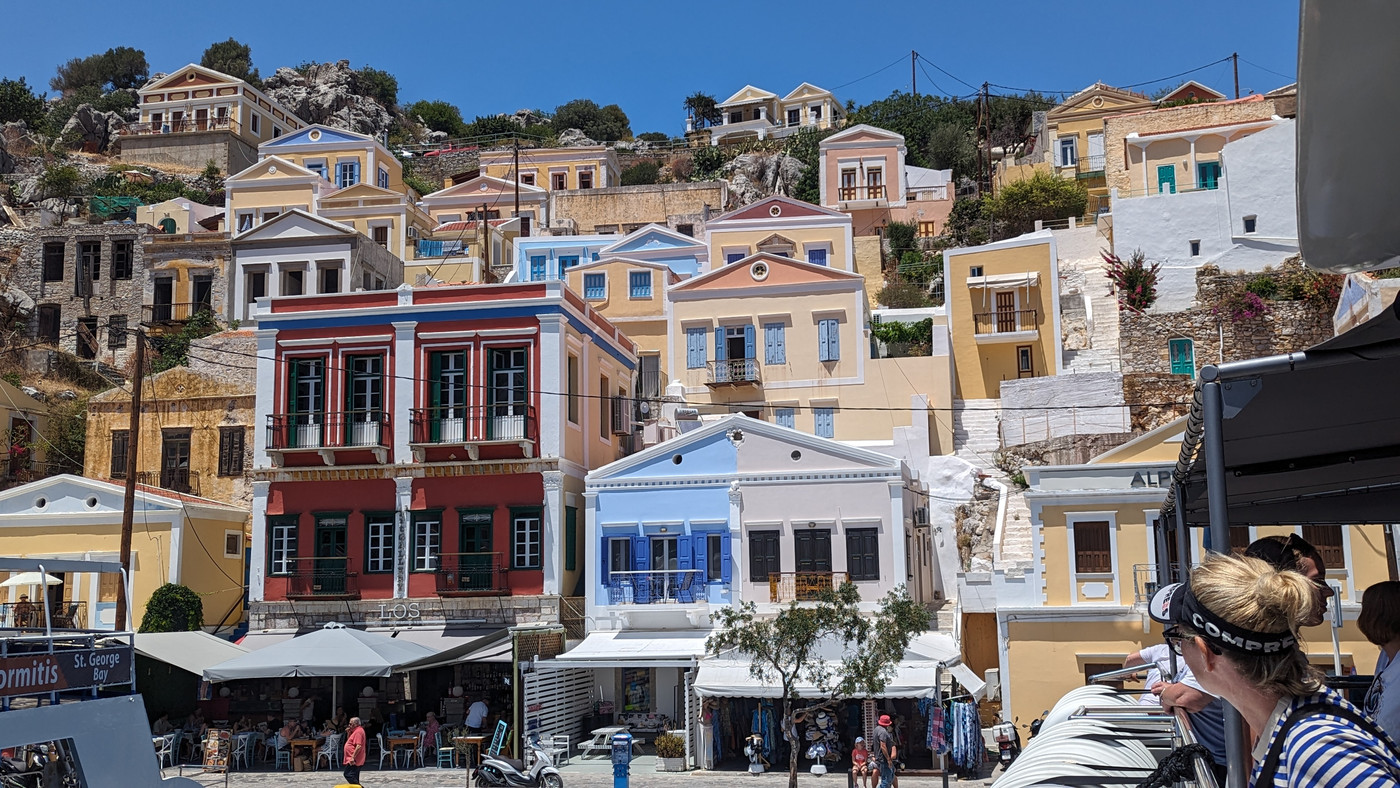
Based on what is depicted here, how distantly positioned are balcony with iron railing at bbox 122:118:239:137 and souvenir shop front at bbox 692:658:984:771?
66113 mm

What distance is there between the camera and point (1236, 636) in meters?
3.05

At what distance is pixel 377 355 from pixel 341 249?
1798cm

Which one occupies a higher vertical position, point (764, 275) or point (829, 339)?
point (764, 275)

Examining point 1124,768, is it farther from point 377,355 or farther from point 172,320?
point 172,320

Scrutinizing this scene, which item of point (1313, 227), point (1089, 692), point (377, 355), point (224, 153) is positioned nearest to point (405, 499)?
point (377, 355)

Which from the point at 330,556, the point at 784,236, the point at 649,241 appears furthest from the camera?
the point at 649,241

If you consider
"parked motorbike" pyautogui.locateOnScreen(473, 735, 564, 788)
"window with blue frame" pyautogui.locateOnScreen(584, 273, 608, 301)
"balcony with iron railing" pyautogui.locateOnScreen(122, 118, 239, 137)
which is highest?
"balcony with iron railing" pyautogui.locateOnScreen(122, 118, 239, 137)

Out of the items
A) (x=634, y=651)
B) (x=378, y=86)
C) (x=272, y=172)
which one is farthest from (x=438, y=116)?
(x=634, y=651)

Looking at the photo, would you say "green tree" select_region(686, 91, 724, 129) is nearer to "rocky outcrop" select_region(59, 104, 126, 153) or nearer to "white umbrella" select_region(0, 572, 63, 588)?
"rocky outcrop" select_region(59, 104, 126, 153)

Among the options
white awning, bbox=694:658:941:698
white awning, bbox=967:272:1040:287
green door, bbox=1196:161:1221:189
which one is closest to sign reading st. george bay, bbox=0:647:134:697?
white awning, bbox=694:658:941:698

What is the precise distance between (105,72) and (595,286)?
82419 millimetres

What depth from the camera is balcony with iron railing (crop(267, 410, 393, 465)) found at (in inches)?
1220

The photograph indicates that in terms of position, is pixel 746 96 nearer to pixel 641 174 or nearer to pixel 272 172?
pixel 641 174

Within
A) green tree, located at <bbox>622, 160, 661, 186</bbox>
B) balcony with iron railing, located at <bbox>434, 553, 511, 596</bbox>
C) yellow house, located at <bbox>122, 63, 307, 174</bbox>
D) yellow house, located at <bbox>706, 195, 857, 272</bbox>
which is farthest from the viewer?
green tree, located at <bbox>622, 160, 661, 186</bbox>
